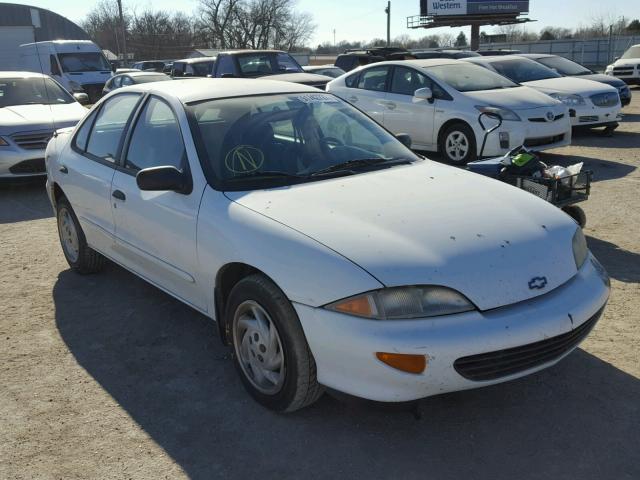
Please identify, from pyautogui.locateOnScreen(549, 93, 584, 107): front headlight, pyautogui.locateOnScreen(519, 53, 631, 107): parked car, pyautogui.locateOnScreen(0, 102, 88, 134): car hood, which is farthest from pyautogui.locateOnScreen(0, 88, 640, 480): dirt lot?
pyautogui.locateOnScreen(519, 53, 631, 107): parked car

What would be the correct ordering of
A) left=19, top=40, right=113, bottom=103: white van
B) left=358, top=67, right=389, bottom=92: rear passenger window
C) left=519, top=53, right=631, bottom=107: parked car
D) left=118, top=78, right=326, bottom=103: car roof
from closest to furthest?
1. left=118, top=78, right=326, bottom=103: car roof
2. left=358, top=67, right=389, bottom=92: rear passenger window
3. left=519, top=53, right=631, bottom=107: parked car
4. left=19, top=40, right=113, bottom=103: white van

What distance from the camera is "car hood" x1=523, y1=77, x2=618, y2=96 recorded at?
11391mm

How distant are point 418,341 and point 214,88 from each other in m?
2.37

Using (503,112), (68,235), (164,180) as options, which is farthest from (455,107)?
(164,180)

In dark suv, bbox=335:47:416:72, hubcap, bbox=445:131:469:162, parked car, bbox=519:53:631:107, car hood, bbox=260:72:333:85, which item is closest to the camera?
hubcap, bbox=445:131:469:162

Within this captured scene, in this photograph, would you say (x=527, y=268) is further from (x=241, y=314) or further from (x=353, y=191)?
(x=241, y=314)

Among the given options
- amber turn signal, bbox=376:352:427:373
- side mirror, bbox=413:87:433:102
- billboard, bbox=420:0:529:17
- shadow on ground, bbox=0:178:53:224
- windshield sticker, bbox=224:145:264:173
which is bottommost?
shadow on ground, bbox=0:178:53:224

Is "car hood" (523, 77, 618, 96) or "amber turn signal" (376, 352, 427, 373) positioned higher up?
"car hood" (523, 77, 618, 96)

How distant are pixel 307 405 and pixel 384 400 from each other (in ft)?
1.73

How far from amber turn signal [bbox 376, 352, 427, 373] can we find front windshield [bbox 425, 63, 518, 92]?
24.4 ft

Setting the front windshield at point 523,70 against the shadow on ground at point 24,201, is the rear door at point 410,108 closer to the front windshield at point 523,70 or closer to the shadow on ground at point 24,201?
the front windshield at point 523,70

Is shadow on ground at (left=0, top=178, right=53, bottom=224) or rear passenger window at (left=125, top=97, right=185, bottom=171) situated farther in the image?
shadow on ground at (left=0, top=178, right=53, bottom=224)

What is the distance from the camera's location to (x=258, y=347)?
3.18m

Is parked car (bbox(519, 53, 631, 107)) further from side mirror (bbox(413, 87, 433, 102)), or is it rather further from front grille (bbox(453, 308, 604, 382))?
front grille (bbox(453, 308, 604, 382))
